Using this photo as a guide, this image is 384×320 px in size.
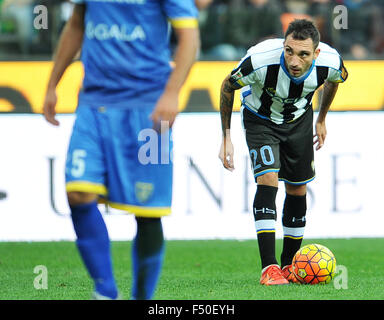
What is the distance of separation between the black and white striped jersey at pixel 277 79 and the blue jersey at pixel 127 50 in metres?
1.89

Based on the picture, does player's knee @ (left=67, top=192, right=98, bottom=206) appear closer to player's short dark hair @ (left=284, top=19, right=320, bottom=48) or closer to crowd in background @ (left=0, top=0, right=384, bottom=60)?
player's short dark hair @ (left=284, top=19, right=320, bottom=48)

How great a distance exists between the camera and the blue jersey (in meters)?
4.38

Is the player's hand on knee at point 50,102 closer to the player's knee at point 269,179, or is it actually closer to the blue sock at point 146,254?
the blue sock at point 146,254

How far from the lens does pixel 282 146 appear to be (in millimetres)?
6547

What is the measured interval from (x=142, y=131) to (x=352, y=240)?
5.42 meters

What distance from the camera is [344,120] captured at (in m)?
9.72

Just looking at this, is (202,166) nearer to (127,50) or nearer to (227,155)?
(227,155)

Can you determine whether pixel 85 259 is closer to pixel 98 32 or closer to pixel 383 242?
pixel 98 32

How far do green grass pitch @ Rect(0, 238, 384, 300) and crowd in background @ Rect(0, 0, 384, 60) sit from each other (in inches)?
111

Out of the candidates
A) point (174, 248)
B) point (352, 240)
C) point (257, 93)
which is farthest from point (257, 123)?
point (352, 240)

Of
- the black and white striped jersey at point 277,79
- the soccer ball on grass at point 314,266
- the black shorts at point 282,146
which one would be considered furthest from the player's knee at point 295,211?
the black and white striped jersey at point 277,79

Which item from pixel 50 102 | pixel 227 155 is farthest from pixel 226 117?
pixel 50 102

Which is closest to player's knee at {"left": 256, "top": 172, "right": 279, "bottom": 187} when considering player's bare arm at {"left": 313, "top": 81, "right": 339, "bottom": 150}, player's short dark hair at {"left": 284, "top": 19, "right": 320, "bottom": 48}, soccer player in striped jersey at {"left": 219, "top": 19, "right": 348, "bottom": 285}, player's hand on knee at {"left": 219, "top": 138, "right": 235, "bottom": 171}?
soccer player in striped jersey at {"left": 219, "top": 19, "right": 348, "bottom": 285}

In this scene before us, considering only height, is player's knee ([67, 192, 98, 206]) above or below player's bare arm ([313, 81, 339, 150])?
above
